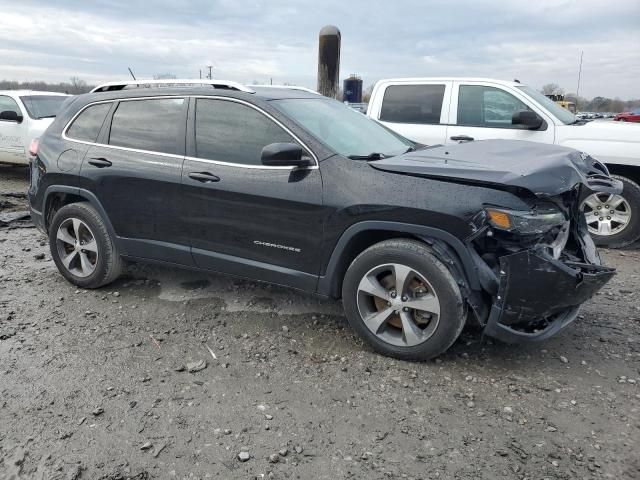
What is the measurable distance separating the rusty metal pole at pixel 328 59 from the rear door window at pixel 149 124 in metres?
7.76

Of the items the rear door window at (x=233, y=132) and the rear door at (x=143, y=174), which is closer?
the rear door window at (x=233, y=132)

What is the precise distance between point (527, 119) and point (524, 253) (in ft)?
12.2

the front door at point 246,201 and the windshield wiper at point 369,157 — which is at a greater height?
the windshield wiper at point 369,157

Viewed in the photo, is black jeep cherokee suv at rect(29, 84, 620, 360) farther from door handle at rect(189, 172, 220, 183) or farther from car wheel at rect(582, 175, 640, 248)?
car wheel at rect(582, 175, 640, 248)

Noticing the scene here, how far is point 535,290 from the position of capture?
301cm

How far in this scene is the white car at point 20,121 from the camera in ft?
31.7

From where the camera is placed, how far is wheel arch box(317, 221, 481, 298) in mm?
3146

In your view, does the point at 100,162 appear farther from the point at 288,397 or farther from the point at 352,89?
the point at 352,89

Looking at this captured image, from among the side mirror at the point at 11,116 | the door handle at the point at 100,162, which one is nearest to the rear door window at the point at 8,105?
the side mirror at the point at 11,116

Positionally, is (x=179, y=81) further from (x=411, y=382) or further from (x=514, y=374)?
(x=514, y=374)

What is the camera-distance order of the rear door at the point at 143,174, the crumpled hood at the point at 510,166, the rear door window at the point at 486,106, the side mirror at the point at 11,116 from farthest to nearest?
the side mirror at the point at 11,116, the rear door window at the point at 486,106, the rear door at the point at 143,174, the crumpled hood at the point at 510,166

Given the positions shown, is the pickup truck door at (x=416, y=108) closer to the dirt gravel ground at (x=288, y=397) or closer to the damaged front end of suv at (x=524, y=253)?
the dirt gravel ground at (x=288, y=397)

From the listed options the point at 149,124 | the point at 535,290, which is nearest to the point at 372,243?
the point at 535,290

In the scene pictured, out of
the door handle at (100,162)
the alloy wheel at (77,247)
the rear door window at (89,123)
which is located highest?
the rear door window at (89,123)
